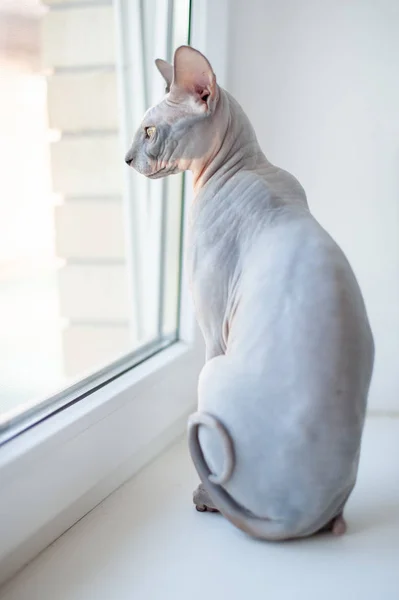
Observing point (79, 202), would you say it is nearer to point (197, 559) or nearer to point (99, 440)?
point (99, 440)

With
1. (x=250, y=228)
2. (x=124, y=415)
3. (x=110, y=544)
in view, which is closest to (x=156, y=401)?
(x=124, y=415)

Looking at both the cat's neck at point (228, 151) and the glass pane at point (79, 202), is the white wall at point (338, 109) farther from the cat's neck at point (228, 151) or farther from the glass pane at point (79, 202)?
the cat's neck at point (228, 151)

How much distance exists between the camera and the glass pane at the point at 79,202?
78 cm

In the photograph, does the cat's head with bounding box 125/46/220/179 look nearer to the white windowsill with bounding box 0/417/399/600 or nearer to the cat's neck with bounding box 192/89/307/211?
the cat's neck with bounding box 192/89/307/211

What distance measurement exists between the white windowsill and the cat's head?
0.40 metres

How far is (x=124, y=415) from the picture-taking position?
761 millimetres

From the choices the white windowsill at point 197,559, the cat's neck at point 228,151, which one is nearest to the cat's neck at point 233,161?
the cat's neck at point 228,151

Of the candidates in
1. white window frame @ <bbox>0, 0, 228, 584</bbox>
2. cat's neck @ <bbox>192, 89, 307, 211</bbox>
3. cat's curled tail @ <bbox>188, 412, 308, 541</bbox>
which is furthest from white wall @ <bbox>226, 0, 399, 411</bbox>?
cat's curled tail @ <bbox>188, 412, 308, 541</bbox>

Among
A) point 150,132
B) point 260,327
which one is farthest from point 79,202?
point 260,327

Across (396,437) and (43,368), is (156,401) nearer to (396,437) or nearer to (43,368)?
(43,368)

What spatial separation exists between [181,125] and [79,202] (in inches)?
16.6

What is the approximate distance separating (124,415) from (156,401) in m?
0.09

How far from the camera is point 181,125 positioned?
2.04ft

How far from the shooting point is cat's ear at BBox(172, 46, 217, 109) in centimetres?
59
